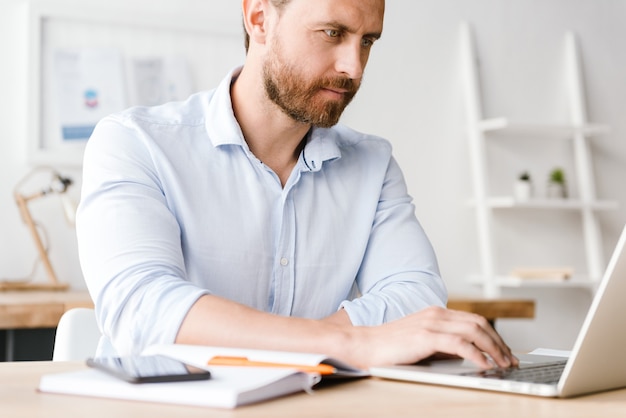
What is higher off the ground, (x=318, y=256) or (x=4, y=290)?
(x=318, y=256)

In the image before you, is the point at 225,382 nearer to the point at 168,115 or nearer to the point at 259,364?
the point at 259,364

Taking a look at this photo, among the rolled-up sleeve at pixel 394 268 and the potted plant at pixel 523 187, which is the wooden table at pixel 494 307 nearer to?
the potted plant at pixel 523 187

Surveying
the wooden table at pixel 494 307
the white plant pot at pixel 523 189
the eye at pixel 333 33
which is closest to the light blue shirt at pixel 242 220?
the eye at pixel 333 33

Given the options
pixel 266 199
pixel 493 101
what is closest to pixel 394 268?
pixel 266 199

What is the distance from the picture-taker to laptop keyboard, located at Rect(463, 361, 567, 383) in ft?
2.98

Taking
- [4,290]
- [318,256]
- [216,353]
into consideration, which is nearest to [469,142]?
[4,290]

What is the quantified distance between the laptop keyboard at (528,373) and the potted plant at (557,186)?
288 cm

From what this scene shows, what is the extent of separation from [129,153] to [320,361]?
71cm

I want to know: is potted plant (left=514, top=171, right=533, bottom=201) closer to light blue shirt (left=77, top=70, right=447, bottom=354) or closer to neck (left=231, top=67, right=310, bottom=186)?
light blue shirt (left=77, top=70, right=447, bottom=354)

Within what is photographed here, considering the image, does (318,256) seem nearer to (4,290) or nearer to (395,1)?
(4,290)

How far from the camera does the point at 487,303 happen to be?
289 cm

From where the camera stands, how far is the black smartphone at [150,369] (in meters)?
0.80

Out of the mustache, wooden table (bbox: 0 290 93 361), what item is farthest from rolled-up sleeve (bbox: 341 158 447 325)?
wooden table (bbox: 0 290 93 361)

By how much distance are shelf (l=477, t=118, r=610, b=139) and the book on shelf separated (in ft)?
9.21
